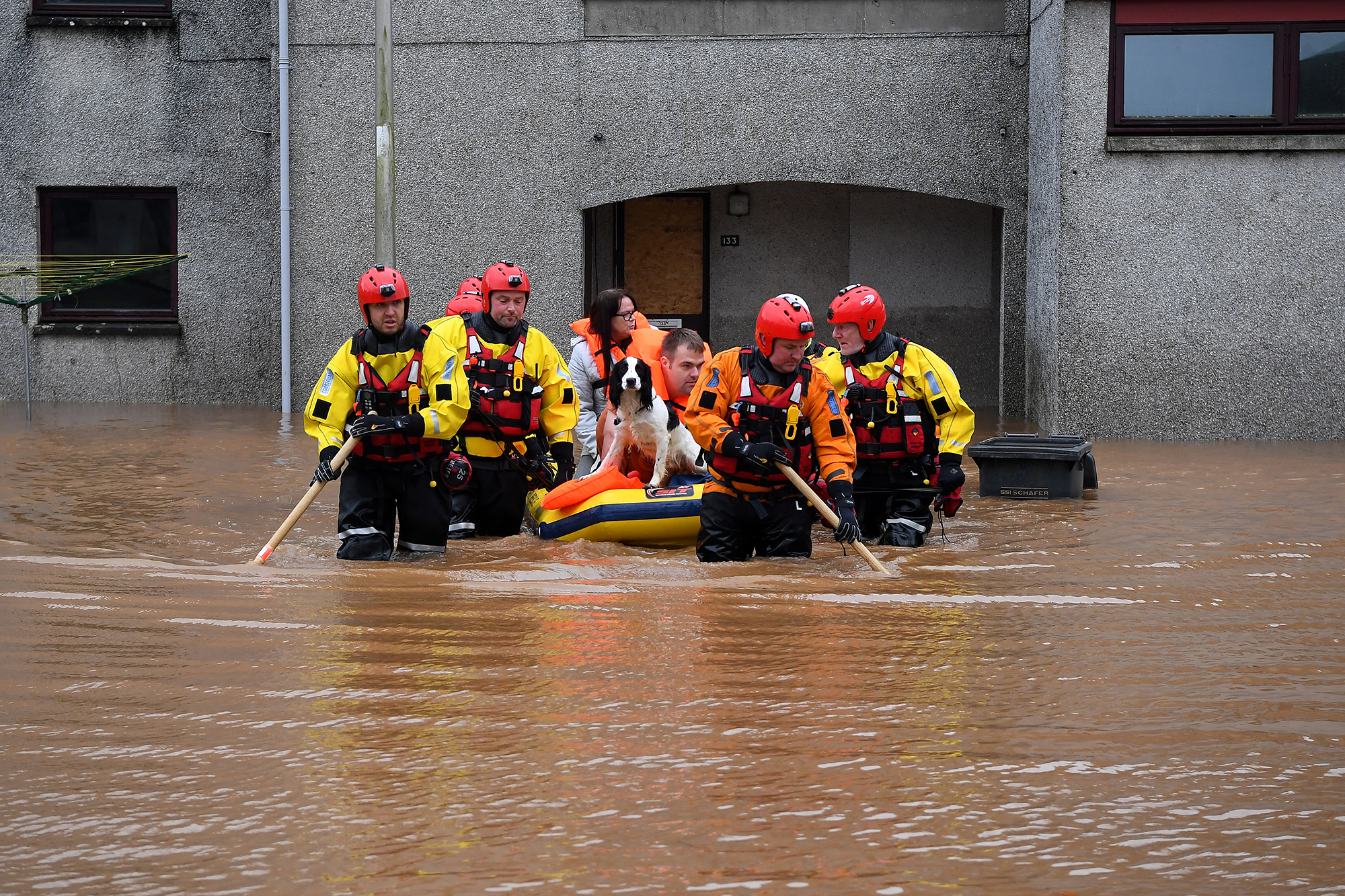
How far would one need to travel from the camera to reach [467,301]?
9.39 m

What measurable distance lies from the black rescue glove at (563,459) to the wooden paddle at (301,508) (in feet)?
4.87

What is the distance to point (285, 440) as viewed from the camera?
13.0 m

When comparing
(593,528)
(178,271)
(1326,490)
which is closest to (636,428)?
(593,528)

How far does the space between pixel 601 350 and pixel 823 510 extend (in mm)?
2312

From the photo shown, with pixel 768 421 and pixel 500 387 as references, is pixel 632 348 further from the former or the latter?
pixel 768 421

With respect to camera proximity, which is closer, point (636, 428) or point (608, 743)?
point (608, 743)

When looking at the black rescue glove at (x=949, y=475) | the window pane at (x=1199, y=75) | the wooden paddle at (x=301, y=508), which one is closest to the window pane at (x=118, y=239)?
the wooden paddle at (x=301, y=508)

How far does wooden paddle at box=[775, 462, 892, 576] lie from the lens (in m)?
7.09

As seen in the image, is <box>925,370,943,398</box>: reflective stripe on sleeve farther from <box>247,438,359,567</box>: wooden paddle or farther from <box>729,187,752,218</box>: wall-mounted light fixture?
<box>729,187,752,218</box>: wall-mounted light fixture

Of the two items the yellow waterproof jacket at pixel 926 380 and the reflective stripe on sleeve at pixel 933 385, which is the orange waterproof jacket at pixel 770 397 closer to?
the yellow waterproof jacket at pixel 926 380

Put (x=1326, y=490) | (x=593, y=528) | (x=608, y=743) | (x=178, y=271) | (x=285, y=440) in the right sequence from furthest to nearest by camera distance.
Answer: (x=178, y=271), (x=285, y=440), (x=1326, y=490), (x=593, y=528), (x=608, y=743)

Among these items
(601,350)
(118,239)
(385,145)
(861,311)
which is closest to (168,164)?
(118,239)

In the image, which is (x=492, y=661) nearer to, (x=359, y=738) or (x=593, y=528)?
(x=359, y=738)

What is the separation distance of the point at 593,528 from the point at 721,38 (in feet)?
26.5
